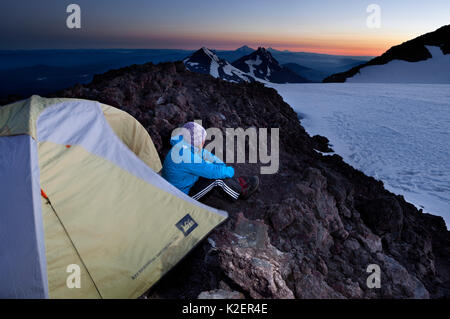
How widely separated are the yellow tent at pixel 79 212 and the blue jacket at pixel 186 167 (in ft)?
2.03

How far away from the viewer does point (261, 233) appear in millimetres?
4348

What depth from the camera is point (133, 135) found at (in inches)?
226

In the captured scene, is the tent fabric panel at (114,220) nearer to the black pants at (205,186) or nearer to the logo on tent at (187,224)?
the logo on tent at (187,224)

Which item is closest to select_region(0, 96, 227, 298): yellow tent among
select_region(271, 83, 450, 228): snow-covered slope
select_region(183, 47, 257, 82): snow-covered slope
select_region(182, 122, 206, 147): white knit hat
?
select_region(182, 122, 206, 147): white knit hat

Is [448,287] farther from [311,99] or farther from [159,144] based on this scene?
[311,99]

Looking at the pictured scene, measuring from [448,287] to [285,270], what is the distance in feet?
15.7

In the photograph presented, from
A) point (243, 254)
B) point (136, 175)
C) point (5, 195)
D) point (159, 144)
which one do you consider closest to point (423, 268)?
point (243, 254)

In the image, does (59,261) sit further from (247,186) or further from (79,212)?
(247,186)

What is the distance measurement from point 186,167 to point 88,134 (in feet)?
5.32

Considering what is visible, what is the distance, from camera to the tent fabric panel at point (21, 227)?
2738 millimetres
